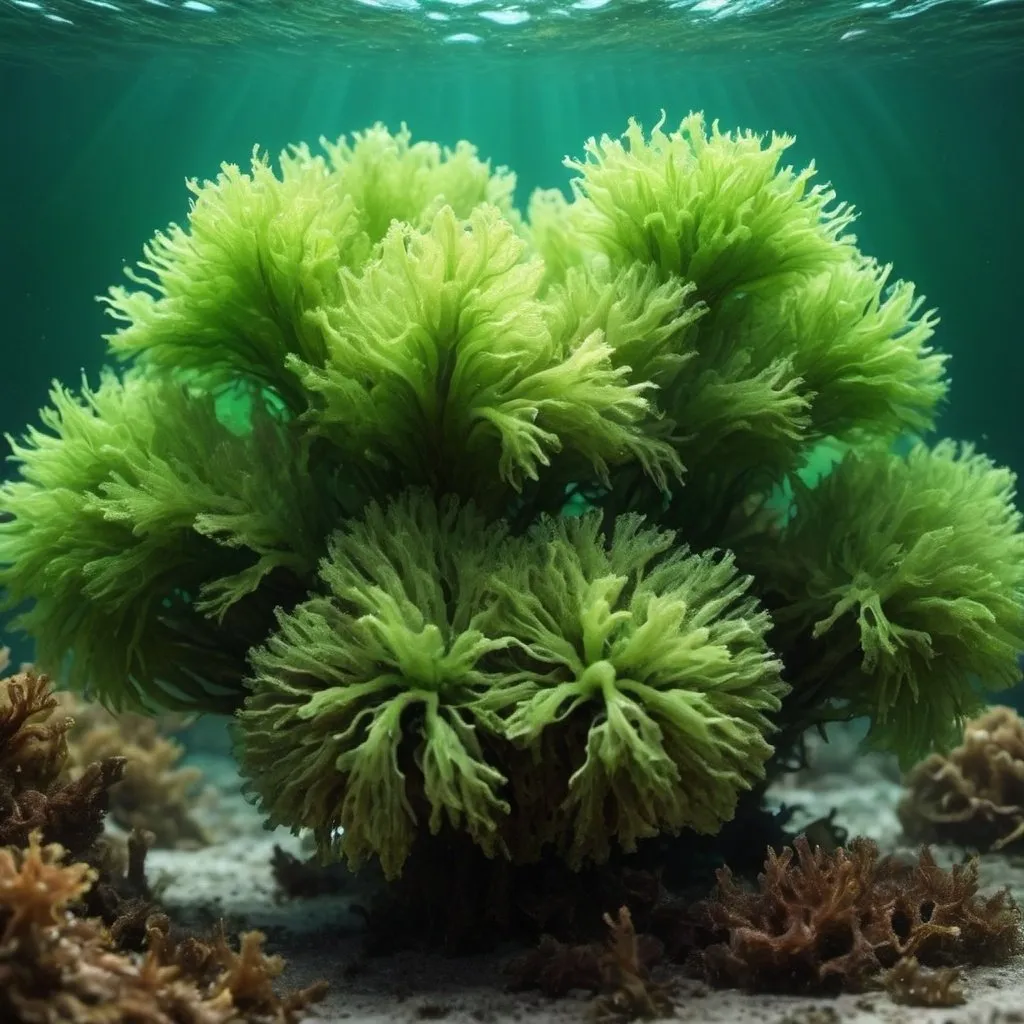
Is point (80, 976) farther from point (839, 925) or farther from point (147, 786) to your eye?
point (147, 786)

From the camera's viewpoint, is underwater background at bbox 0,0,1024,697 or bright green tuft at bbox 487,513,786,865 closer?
bright green tuft at bbox 487,513,786,865

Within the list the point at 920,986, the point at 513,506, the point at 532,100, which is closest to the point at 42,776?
the point at 513,506

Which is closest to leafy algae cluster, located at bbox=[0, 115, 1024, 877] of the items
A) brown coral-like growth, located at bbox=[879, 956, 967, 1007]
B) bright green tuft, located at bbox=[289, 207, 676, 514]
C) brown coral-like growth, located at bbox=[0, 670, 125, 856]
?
bright green tuft, located at bbox=[289, 207, 676, 514]

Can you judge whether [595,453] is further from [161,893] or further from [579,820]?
[161,893]

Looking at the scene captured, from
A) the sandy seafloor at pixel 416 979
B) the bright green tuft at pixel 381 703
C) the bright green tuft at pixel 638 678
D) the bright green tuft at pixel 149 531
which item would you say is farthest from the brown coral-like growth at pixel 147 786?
the bright green tuft at pixel 638 678

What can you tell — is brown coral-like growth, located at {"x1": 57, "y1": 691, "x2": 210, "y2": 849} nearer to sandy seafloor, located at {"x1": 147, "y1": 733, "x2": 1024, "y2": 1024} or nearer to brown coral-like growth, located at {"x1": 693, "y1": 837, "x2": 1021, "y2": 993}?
sandy seafloor, located at {"x1": 147, "y1": 733, "x2": 1024, "y2": 1024}

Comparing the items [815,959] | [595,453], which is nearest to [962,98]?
[595,453]

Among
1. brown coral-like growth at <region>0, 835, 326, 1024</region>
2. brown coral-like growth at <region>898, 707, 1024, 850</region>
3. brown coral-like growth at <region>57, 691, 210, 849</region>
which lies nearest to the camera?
brown coral-like growth at <region>0, 835, 326, 1024</region>

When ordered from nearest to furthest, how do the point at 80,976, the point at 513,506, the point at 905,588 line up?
the point at 80,976
the point at 905,588
the point at 513,506
